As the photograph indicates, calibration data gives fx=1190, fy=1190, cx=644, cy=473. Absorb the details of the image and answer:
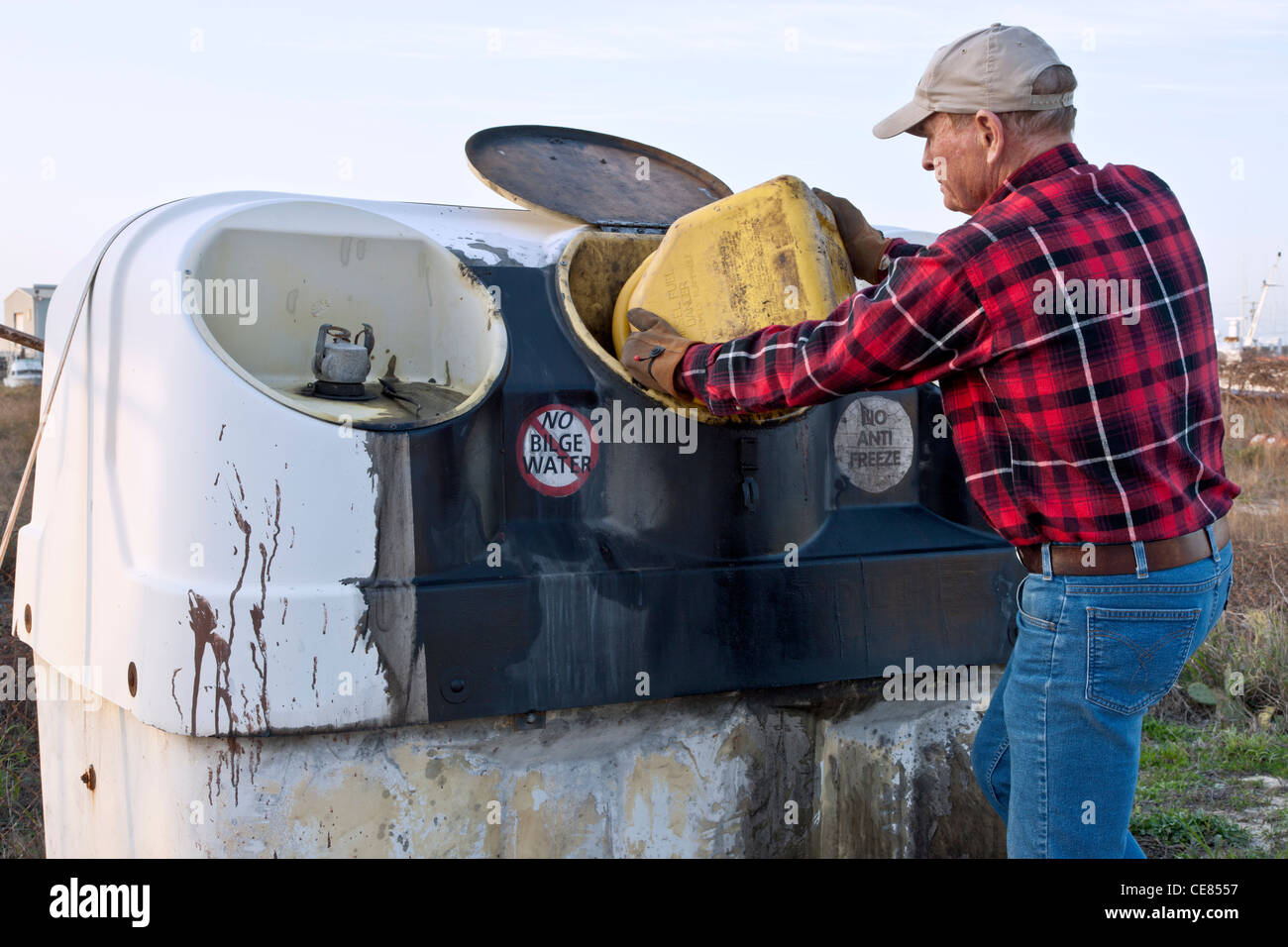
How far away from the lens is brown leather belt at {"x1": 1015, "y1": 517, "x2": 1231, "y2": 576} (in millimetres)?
1777

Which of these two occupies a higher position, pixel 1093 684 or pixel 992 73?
pixel 992 73

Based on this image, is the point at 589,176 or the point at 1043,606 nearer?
the point at 1043,606

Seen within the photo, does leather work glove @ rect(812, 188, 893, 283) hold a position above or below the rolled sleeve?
above

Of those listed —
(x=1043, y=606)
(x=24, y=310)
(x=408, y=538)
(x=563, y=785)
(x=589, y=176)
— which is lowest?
(x=563, y=785)

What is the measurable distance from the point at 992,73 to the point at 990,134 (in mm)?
93

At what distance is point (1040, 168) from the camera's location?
1856 mm

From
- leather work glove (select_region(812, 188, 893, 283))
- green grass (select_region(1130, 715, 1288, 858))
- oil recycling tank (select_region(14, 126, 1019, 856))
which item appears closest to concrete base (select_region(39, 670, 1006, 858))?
oil recycling tank (select_region(14, 126, 1019, 856))

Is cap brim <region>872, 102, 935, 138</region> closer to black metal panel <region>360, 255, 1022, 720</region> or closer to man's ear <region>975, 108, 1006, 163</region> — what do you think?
man's ear <region>975, 108, 1006, 163</region>

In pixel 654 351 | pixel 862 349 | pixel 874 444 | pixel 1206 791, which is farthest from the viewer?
pixel 1206 791

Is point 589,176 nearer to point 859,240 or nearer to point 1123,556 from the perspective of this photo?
point 859,240

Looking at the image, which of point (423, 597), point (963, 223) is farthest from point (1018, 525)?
point (423, 597)

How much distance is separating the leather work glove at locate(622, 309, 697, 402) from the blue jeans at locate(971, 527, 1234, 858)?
2.23 ft

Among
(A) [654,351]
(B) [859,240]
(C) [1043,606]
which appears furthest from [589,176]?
(C) [1043,606]

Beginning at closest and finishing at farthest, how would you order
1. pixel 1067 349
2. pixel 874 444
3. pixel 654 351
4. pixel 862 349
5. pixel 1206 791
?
1. pixel 1067 349
2. pixel 862 349
3. pixel 654 351
4. pixel 874 444
5. pixel 1206 791
